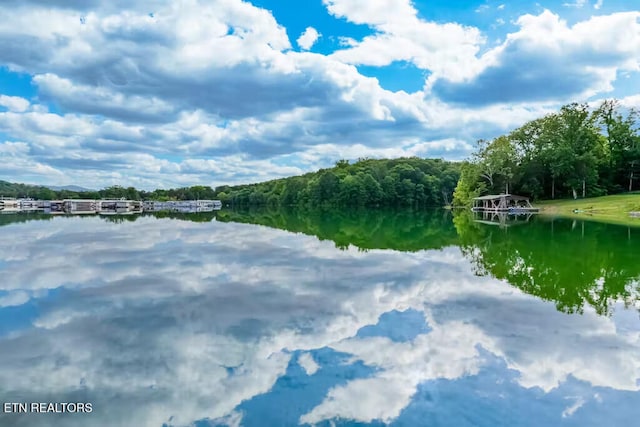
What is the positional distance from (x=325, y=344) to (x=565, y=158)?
64.6 m

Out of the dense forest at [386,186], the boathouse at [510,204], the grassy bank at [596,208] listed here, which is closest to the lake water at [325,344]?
the grassy bank at [596,208]

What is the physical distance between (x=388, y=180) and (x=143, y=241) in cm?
9306

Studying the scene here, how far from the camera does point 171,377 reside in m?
6.40

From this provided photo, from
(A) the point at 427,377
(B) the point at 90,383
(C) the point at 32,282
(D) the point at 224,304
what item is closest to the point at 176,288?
(D) the point at 224,304

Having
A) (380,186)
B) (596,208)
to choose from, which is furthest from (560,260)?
(380,186)

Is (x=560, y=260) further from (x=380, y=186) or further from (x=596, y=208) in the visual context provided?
(x=380, y=186)

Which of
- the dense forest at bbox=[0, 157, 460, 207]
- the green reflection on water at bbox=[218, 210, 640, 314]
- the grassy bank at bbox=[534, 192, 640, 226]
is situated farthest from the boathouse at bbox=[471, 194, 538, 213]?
the dense forest at bbox=[0, 157, 460, 207]

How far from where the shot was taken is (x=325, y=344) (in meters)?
7.77

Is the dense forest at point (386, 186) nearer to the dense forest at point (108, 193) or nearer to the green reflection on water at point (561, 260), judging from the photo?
the dense forest at point (108, 193)

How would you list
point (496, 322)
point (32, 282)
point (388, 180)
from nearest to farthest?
point (496, 322), point (32, 282), point (388, 180)

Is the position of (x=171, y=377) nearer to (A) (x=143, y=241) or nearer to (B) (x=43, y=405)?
(B) (x=43, y=405)

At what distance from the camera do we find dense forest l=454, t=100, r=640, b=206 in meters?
63.2

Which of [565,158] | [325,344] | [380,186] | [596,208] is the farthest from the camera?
[380,186]

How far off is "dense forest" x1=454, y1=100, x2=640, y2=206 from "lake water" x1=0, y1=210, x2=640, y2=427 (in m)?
54.4
